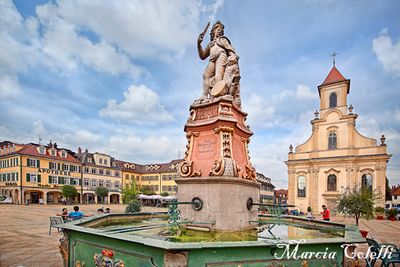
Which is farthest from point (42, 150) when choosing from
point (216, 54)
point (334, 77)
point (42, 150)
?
point (334, 77)

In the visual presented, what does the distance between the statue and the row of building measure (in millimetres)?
30595

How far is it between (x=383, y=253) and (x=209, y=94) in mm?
6348

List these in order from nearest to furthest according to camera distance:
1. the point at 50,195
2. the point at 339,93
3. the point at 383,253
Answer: the point at 383,253 < the point at 339,93 < the point at 50,195

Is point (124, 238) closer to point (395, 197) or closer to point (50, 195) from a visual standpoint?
point (50, 195)

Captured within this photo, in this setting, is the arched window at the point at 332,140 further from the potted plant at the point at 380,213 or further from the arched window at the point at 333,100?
the potted plant at the point at 380,213

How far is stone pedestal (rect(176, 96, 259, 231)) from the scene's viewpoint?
269 inches

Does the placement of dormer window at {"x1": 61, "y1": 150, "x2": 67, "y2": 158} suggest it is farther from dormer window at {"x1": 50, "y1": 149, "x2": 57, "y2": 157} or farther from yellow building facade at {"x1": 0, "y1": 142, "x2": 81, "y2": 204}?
dormer window at {"x1": 50, "y1": 149, "x2": 57, "y2": 157}

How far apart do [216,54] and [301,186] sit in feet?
141

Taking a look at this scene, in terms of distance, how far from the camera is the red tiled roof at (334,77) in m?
46.6

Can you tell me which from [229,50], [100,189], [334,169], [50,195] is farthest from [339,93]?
[50,195]

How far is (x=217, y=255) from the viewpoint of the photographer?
3.68 m

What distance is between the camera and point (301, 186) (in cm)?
4653

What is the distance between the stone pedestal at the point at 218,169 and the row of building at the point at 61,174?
3071cm

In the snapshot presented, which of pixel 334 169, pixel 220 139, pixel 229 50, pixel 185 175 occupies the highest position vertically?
pixel 229 50
